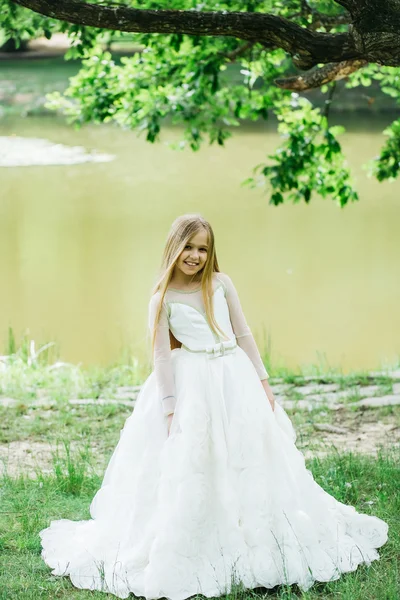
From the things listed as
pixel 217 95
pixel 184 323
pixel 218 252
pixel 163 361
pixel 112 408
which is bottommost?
pixel 112 408

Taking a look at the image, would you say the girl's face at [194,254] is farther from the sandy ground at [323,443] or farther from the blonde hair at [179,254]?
the sandy ground at [323,443]

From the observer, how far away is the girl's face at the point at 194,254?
3297mm

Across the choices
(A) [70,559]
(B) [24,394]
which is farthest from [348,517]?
(B) [24,394]

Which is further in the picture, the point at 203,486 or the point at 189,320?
the point at 189,320

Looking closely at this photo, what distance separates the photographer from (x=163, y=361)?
3.29 metres

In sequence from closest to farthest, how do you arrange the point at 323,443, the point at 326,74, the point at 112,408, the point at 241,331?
the point at 241,331 → the point at 323,443 → the point at 326,74 → the point at 112,408

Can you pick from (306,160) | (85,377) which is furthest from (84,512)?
(306,160)

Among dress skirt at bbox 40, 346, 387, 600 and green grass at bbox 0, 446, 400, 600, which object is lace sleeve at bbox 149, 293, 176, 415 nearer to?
dress skirt at bbox 40, 346, 387, 600

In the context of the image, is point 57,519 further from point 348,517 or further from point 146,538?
point 348,517

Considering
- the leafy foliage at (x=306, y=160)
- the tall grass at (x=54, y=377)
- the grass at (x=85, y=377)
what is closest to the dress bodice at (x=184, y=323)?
the grass at (x=85, y=377)

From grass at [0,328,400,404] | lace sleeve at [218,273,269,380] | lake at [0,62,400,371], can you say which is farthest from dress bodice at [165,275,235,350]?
lake at [0,62,400,371]

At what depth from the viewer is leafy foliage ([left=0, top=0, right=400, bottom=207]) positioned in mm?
6422

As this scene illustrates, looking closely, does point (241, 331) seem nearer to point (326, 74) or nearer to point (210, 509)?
point (210, 509)

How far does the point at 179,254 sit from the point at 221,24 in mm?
1307
